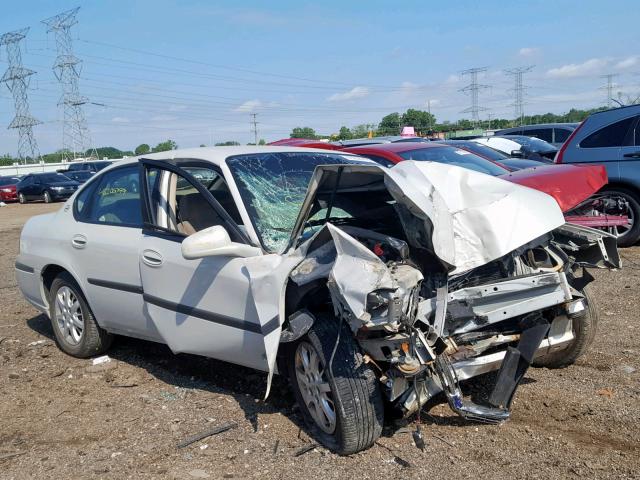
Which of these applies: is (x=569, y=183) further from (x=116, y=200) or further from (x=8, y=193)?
(x=8, y=193)

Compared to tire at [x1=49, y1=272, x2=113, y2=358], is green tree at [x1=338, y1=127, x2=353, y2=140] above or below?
above

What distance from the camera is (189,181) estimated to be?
4.43 meters

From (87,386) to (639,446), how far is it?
12.6 feet

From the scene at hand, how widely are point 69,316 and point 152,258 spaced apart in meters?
1.57

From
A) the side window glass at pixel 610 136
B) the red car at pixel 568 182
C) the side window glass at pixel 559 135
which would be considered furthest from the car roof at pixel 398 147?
the side window glass at pixel 559 135

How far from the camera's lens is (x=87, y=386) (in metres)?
4.92

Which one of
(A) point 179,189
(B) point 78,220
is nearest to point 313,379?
(A) point 179,189

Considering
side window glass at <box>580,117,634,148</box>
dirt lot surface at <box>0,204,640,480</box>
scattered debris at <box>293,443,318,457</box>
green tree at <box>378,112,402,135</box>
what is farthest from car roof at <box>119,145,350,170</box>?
green tree at <box>378,112,402,135</box>

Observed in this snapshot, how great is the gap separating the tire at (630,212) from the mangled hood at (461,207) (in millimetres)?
5212

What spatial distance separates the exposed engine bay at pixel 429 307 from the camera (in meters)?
3.22

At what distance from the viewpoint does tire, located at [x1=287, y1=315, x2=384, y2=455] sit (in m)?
3.37

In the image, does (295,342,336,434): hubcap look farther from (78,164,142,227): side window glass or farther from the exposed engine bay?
(78,164,142,227): side window glass

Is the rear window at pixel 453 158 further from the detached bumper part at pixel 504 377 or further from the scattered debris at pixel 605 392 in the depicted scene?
the detached bumper part at pixel 504 377

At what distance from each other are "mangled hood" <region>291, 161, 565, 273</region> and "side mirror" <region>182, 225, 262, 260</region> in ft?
1.16
